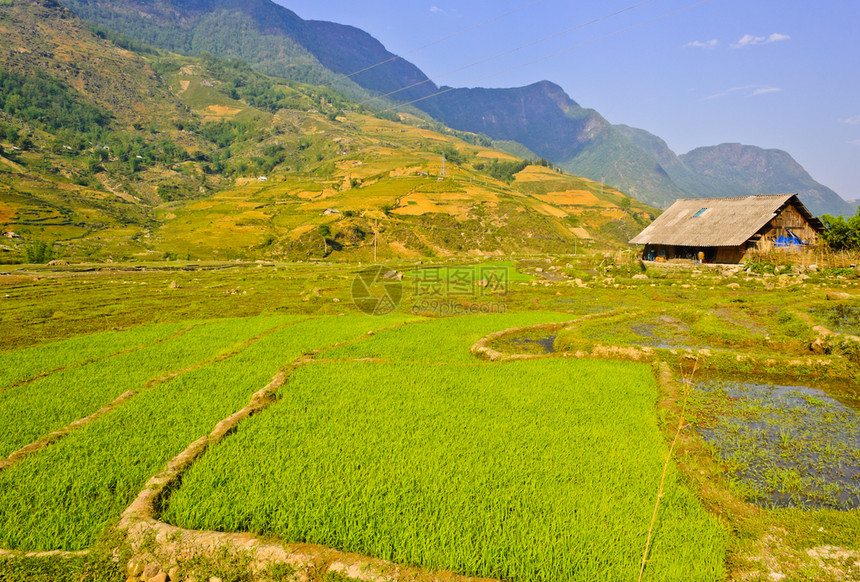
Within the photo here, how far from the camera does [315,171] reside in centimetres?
13350

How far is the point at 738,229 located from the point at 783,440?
34705mm

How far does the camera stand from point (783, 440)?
23.8ft

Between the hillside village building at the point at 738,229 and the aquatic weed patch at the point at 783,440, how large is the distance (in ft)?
98.1

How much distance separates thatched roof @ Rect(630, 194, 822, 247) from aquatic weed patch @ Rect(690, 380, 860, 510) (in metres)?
30.0

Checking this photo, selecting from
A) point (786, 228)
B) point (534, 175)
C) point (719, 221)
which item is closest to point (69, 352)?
point (719, 221)

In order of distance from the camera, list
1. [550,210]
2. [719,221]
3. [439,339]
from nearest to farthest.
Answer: [439,339] < [719,221] < [550,210]

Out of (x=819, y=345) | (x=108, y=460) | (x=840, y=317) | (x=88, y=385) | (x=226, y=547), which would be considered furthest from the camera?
(x=840, y=317)

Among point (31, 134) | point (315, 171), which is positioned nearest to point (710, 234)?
point (315, 171)

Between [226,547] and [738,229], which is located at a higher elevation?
[738,229]

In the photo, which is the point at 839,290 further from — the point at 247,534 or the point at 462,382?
the point at 247,534

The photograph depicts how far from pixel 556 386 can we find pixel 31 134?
200203 mm

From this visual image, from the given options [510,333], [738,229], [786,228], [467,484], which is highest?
[786,228]

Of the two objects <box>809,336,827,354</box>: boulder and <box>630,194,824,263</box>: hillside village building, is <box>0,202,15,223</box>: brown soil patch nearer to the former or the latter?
<box>809,336,827,354</box>: boulder

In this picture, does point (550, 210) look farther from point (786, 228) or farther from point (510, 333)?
point (510, 333)
